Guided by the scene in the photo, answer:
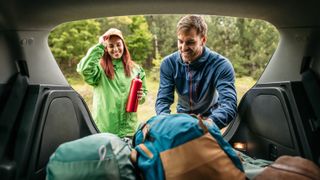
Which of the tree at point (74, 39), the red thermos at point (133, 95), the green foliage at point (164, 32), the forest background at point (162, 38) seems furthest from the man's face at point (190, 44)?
the tree at point (74, 39)

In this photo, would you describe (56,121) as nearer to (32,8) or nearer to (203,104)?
(32,8)

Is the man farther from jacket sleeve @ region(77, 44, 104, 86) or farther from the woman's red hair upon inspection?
jacket sleeve @ region(77, 44, 104, 86)

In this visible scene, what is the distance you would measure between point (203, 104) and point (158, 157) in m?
1.23

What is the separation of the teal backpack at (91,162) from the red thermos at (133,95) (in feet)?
4.87

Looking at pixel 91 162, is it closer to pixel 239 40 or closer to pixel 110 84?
pixel 110 84

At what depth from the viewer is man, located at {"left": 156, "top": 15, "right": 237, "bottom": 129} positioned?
252 centimetres

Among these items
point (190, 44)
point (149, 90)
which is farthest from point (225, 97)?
point (149, 90)

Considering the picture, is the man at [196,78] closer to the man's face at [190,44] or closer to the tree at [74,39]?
the man's face at [190,44]

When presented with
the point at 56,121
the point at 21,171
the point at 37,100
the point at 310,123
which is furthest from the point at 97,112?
Result: the point at 310,123

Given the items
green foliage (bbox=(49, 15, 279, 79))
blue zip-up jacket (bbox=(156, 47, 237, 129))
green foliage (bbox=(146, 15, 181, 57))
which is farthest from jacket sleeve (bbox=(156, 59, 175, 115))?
green foliage (bbox=(146, 15, 181, 57))

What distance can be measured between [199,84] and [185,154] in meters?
1.23

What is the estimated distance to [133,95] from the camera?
120 inches

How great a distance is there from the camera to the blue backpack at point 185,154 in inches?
58.4

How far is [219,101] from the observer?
2.56 metres
